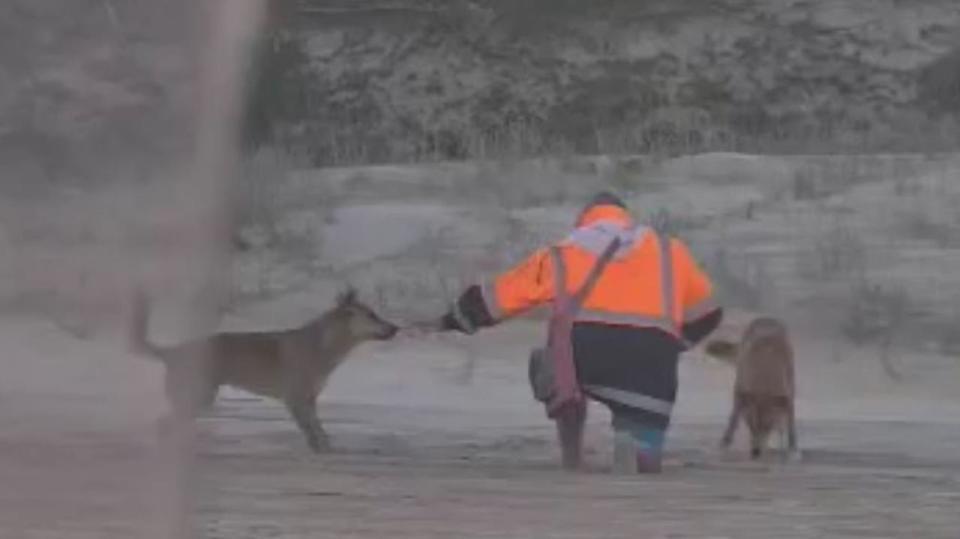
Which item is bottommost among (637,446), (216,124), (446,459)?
(446,459)

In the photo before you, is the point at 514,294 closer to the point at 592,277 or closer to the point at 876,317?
the point at 592,277

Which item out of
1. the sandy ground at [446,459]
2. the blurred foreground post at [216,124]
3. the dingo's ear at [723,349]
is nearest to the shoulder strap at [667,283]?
the sandy ground at [446,459]

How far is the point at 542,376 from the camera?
9375 millimetres

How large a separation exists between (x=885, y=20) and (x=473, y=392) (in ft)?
46.6

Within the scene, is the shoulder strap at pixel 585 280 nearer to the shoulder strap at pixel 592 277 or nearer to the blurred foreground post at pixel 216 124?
the shoulder strap at pixel 592 277

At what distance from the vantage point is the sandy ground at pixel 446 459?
4.83m

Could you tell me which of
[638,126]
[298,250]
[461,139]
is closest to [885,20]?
[638,126]

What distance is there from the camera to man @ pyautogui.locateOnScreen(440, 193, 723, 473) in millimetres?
9062

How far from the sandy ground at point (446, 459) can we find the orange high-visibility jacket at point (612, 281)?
2.02ft

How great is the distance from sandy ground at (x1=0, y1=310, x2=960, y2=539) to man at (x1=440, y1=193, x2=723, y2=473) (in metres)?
0.36

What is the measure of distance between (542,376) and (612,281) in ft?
1.77

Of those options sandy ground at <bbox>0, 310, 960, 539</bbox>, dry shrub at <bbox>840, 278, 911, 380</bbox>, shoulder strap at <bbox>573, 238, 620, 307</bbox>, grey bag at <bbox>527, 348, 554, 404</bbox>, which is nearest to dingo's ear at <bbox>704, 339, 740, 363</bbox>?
sandy ground at <bbox>0, 310, 960, 539</bbox>

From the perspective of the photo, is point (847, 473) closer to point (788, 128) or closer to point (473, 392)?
point (473, 392)

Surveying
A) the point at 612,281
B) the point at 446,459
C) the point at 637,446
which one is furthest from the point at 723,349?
the point at 612,281
